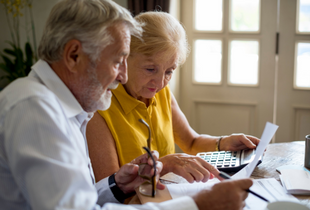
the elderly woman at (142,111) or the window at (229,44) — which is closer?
the elderly woman at (142,111)

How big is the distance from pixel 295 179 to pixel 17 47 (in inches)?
115

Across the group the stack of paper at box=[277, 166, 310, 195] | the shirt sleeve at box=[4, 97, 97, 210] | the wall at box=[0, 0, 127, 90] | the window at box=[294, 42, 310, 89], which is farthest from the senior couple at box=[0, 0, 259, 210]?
the wall at box=[0, 0, 127, 90]

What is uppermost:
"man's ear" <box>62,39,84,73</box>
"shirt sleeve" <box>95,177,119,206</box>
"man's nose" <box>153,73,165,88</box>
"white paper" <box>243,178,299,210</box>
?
"man's ear" <box>62,39,84,73</box>

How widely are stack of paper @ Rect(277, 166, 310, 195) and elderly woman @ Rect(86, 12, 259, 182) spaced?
241mm

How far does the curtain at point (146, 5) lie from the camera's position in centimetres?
261

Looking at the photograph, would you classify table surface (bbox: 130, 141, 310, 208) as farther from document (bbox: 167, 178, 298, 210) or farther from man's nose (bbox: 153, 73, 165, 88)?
man's nose (bbox: 153, 73, 165, 88)

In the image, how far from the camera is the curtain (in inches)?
103

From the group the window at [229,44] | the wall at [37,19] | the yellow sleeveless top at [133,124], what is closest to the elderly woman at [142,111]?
the yellow sleeveless top at [133,124]

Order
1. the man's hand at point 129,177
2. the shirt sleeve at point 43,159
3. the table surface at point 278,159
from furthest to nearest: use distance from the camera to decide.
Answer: the table surface at point 278,159 → the man's hand at point 129,177 → the shirt sleeve at point 43,159

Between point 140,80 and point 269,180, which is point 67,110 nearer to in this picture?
point 140,80

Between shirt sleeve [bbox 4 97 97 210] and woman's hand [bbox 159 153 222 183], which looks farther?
woman's hand [bbox 159 153 222 183]

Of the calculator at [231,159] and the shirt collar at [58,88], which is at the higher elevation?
the shirt collar at [58,88]

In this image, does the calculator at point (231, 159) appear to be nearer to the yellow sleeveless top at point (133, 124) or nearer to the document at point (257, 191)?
the document at point (257, 191)

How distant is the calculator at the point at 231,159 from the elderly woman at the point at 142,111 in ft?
0.24
